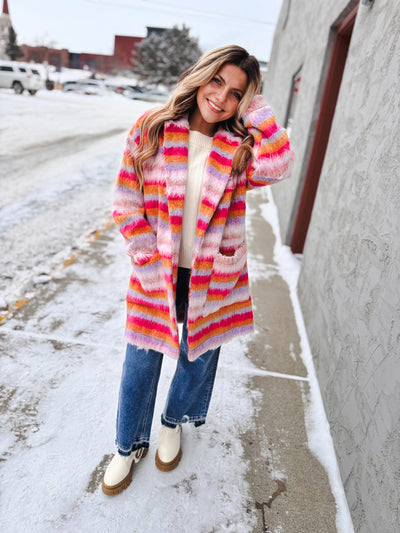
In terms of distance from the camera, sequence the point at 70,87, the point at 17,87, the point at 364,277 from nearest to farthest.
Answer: the point at 364,277 → the point at 17,87 → the point at 70,87

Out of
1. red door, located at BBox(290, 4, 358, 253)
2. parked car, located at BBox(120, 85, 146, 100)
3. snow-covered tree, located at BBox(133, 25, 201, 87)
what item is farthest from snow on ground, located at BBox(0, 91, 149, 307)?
snow-covered tree, located at BBox(133, 25, 201, 87)

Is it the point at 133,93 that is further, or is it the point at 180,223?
the point at 133,93

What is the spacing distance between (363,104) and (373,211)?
0.83 meters

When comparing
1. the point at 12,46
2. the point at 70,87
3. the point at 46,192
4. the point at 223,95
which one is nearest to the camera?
the point at 223,95

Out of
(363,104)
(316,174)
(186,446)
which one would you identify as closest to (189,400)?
(186,446)

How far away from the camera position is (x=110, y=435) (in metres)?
1.90

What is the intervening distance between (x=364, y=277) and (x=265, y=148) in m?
0.88

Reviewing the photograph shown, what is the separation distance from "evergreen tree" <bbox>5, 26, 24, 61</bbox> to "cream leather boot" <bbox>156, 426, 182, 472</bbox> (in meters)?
57.9

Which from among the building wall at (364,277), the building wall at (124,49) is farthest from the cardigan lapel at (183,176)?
the building wall at (124,49)

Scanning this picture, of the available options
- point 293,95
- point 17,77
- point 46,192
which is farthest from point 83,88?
point 46,192

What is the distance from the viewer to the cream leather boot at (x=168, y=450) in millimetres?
1764

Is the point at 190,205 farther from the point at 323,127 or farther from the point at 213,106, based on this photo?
the point at 323,127

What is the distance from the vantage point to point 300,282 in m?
3.50

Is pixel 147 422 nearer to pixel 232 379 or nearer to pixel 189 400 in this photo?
pixel 189 400
